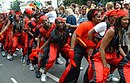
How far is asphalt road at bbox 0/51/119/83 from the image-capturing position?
652 centimetres

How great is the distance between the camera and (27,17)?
8219 millimetres

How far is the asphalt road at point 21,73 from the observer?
21.4 feet

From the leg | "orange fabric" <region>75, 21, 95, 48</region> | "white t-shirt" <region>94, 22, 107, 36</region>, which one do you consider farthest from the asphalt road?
"white t-shirt" <region>94, 22, 107, 36</region>

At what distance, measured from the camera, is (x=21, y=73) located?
285 inches

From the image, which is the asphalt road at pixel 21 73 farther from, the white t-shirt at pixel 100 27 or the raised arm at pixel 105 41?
the raised arm at pixel 105 41

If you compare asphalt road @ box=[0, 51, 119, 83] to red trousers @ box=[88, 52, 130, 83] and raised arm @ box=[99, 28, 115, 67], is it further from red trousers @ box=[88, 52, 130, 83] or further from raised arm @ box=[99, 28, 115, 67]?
raised arm @ box=[99, 28, 115, 67]

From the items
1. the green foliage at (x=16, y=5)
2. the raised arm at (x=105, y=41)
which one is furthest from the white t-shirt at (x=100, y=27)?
the green foliage at (x=16, y=5)

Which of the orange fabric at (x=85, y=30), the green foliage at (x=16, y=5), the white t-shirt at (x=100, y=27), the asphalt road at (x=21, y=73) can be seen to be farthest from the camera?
the green foliage at (x=16, y=5)

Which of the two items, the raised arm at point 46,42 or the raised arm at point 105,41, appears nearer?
the raised arm at point 105,41

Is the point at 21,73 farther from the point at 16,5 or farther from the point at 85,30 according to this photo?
the point at 16,5

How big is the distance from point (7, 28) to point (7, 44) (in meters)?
0.54

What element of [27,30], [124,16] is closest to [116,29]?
[124,16]

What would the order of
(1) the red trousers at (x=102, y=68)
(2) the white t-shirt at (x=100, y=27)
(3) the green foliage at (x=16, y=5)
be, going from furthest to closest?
(3) the green foliage at (x=16, y=5), (2) the white t-shirt at (x=100, y=27), (1) the red trousers at (x=102, y=68)

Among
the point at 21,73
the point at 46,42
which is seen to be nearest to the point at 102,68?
the point at 46,42
